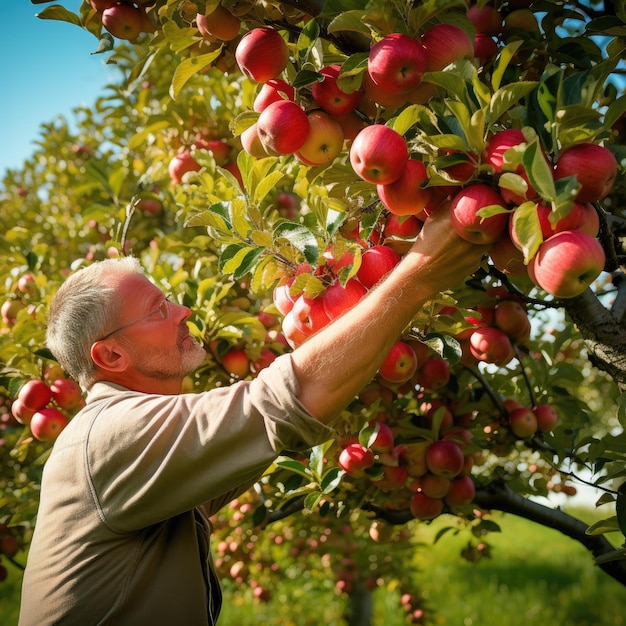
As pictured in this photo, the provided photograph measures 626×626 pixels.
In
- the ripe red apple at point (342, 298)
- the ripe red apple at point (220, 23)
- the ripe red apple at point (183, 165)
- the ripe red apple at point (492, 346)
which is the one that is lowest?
the ripe red apple at point (492, 346)

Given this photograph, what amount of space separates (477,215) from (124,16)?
111cm

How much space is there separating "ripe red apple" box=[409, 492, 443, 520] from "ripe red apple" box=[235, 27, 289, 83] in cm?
151

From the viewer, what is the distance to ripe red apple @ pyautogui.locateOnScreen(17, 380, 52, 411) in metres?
2.21

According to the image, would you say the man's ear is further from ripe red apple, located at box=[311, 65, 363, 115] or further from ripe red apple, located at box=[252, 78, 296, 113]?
ripe red apple, located at box=[311, 65, 363, 115]

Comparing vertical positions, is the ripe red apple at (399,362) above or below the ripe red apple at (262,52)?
below

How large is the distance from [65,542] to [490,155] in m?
1.24

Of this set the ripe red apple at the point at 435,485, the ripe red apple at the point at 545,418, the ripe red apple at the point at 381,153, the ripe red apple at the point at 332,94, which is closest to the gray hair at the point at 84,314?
the ripe red apple at the point at 332,94

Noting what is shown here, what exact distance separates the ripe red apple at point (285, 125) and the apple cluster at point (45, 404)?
4.66ft

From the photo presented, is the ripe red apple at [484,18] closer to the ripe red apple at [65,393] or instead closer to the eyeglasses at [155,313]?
the eyeglasses at [155,313]

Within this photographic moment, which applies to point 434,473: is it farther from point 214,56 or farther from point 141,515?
point 214,56

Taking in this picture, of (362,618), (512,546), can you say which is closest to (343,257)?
(362,618)

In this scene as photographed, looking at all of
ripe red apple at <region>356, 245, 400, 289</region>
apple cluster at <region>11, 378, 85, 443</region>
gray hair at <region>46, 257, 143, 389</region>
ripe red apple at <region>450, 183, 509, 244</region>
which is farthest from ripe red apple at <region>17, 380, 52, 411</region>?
ripe red apple at <region>450, 183, 509, 244</region>

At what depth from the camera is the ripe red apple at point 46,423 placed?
2170mm

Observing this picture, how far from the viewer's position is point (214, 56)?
1553 mm
